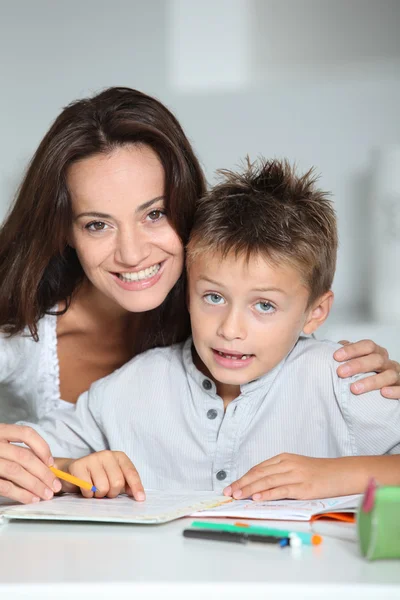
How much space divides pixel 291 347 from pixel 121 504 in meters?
0.40

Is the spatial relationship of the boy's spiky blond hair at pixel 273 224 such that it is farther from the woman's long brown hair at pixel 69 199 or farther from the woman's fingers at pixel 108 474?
the woman's fingers at pixel 108 474

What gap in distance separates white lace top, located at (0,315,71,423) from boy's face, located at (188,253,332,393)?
50 cm

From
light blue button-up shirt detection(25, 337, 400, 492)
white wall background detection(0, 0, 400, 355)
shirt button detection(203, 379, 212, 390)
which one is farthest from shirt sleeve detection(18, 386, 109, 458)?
white wall background detection(0, 0, 400, 355)

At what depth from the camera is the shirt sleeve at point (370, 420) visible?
115cm

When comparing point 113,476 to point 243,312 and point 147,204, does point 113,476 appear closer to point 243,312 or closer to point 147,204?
point 243,312

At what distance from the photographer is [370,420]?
1.15 metres

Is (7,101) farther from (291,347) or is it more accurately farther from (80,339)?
(291,347)

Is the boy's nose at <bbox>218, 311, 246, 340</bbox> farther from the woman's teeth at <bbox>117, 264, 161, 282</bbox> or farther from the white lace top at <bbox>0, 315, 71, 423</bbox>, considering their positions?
the white lace top at <bbox>0, 315, 71, 423</bbox>

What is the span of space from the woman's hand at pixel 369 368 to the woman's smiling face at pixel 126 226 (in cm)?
33

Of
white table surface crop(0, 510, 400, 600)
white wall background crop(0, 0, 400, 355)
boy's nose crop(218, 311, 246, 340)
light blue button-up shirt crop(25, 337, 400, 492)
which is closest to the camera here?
white table surface crop(0, 510, 400, 600)

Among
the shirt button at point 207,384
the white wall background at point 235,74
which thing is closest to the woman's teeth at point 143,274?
the shirt button at point 207,384

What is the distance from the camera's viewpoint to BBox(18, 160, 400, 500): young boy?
1108mm

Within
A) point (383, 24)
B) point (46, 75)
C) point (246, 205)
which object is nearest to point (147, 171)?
point (246, 205)

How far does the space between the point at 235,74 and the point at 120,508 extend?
63.9 inches
